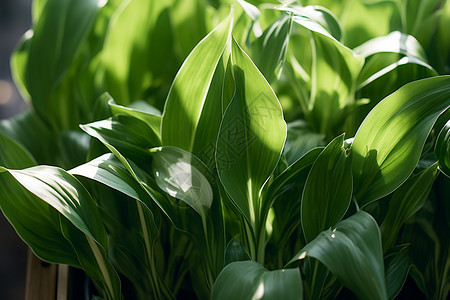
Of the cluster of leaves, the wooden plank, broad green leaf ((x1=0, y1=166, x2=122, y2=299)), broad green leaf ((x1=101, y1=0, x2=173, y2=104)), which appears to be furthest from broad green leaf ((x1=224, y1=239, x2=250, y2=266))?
broad green leaf ((x1=101, y1=0, x2=173, y2=104))

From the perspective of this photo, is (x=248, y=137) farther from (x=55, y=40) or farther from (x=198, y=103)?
(x=55, y=40)

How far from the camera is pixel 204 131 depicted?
0.60 meters

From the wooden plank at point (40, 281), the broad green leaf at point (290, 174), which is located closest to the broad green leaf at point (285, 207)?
the broad green leaf at point (290, 174)

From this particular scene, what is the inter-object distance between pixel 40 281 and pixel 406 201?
453 millimetres

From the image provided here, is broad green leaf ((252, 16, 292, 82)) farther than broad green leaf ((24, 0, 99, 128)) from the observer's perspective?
No

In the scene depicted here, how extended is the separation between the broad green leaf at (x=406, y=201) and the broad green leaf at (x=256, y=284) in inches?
7.4

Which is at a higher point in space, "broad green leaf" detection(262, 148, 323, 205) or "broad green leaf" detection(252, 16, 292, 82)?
"broad green leaf" detection(252, 16, 292, 82)

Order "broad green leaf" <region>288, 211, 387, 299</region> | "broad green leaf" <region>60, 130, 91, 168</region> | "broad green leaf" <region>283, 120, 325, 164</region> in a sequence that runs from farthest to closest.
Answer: "broad green leaf" <region>60, 130, 91, 168</region> → "broad green leaf" <region>283, 120, 325, 164</region> → "broad green leaf" <region>288, 211, 387, 299</region>

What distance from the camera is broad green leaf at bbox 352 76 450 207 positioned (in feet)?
1.69

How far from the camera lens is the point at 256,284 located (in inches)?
17.7

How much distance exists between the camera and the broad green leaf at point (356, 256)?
0.43m

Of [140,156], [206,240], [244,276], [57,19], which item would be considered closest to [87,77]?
[57,19]

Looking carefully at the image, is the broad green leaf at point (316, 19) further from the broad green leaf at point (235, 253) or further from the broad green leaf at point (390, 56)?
the broad green leaf at point (235, 253)

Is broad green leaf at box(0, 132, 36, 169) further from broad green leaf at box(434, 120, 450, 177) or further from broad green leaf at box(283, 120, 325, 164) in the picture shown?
broad green leaf at box(434, 120, 450, 177)
